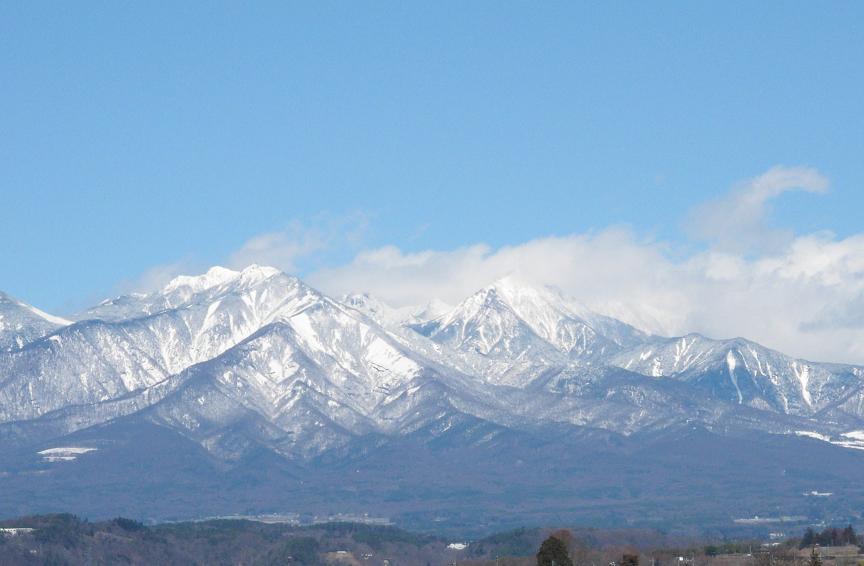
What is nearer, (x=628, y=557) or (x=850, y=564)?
(x=628, y=557)

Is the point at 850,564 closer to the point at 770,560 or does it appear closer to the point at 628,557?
the point at 770,560

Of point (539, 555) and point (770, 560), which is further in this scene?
point (770, 560)

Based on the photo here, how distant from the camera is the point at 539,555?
531 feet

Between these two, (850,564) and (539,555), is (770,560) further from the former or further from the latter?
(539,555)

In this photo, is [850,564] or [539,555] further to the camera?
[850,564]

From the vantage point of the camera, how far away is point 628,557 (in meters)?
156

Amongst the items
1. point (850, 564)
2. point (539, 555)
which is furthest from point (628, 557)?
point (850, 564)

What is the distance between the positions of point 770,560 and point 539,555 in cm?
4575

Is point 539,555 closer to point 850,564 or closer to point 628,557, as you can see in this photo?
point 628,557

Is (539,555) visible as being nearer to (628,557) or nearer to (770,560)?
(628,557)

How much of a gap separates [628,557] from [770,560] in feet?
157

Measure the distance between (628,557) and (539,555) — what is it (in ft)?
29.4

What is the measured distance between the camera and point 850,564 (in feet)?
629

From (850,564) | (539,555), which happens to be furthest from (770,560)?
(539,555)
